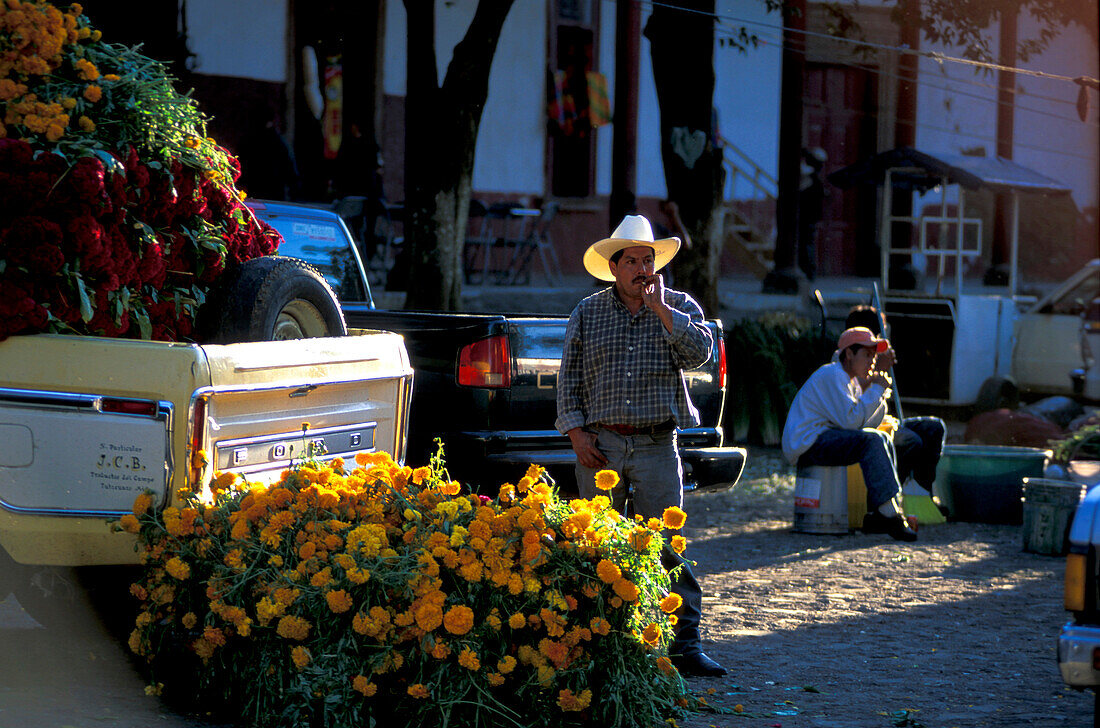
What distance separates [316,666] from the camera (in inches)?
182

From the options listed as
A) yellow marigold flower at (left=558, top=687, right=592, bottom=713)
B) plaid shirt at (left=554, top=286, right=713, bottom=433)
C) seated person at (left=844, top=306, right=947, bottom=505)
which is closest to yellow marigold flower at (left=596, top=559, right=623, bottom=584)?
yellow marigold flower at (left=558, top=687, right=592, bottom=713)

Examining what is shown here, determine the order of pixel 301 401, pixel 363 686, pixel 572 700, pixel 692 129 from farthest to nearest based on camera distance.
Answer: pixel 692 129
pixel 301 401
pixel 572 700
pixel 363 686

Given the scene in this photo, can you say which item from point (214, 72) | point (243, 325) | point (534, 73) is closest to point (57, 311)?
point (243, 325)

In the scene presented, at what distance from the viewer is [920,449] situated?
405 inches

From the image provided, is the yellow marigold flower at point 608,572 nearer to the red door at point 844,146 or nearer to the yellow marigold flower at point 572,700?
the yellow marigold flower at point 572,700

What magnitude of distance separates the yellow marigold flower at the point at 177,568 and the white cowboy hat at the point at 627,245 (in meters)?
2.01

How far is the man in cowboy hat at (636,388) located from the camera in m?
5.80

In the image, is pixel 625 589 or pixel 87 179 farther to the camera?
pixel 87 179

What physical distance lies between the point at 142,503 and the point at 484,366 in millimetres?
2661

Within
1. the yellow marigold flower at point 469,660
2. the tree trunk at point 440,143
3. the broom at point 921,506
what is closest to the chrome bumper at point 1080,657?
the yellow marigold flower at point 469,660

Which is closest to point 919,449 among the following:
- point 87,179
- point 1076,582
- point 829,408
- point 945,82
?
point 829,408

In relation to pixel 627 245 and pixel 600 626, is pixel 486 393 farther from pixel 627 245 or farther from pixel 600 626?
pixel 600 626

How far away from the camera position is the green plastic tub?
34.0ft

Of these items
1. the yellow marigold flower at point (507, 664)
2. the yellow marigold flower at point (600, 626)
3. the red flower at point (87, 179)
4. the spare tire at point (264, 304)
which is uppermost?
the red flower at point (87, 179)
